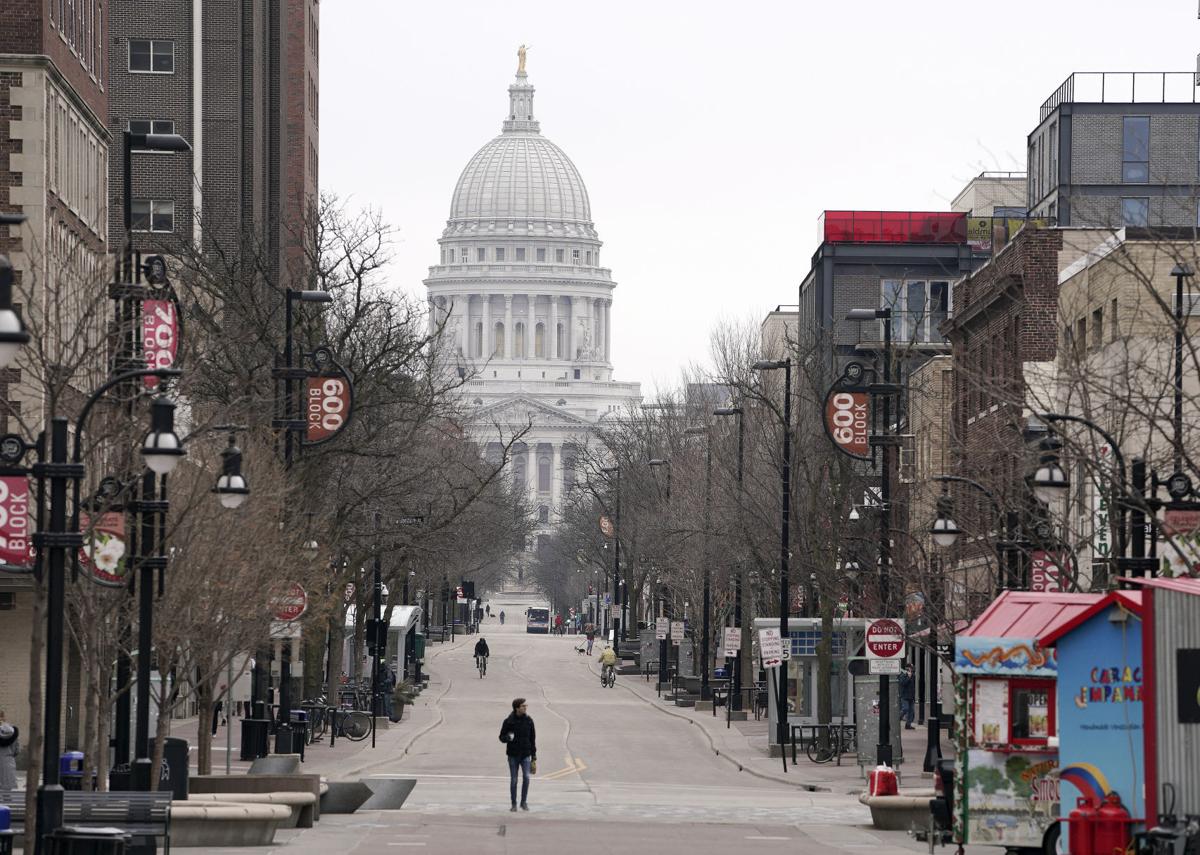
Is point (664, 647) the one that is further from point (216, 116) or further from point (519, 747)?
point (519, 747)

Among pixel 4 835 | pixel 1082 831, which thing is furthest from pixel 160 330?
pixel 1082 831

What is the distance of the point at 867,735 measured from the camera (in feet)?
150

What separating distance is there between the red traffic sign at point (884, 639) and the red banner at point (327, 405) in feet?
31.3

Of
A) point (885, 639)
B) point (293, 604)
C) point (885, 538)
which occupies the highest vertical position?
point (885, 538)

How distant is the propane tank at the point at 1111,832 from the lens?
20.6 m

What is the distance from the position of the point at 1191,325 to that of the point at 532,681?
5216 centimetres

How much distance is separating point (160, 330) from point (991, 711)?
39.1ft

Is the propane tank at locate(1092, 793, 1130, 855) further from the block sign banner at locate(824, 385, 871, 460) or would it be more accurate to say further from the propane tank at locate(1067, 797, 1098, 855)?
the block sign banner at locate(824, 385, 871, 460)

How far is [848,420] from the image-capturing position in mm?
44719

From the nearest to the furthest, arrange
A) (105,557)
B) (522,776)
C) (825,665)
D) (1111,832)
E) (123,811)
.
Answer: (1111,832), (123,811), (105,557), (522,776), (825,665)

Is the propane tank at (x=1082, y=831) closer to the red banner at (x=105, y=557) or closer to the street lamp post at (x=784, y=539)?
the red banner at (x=105, y=557)

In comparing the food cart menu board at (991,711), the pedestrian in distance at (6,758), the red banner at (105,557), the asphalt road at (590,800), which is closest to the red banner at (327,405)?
the asphalt road at (590,800)

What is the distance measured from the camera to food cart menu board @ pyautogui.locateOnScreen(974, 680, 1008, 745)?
2377cm

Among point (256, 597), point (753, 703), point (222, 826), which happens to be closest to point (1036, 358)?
point (753, 703)
